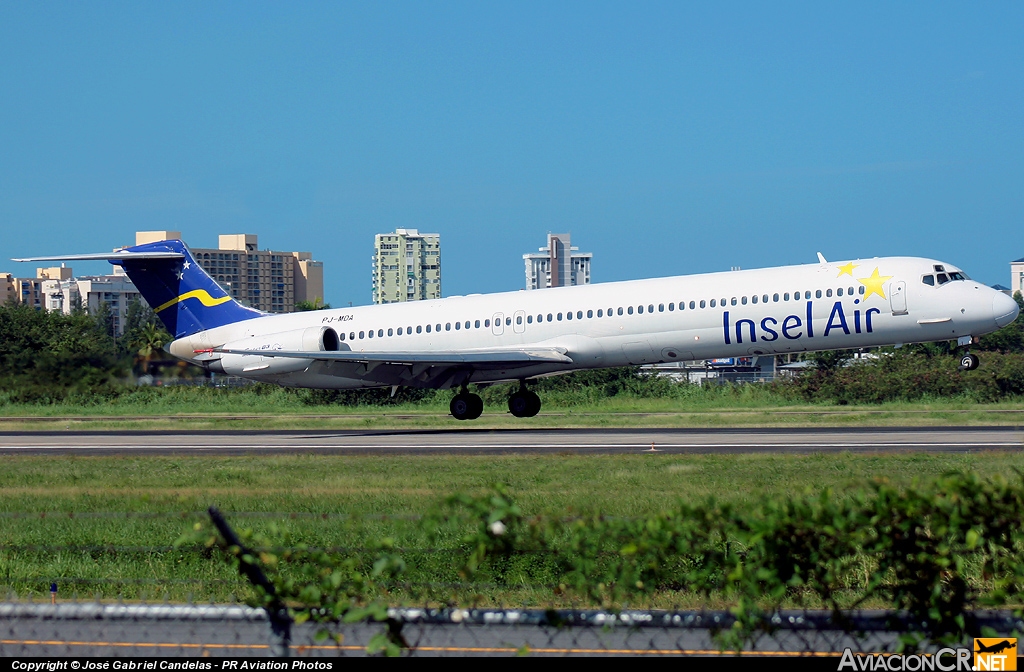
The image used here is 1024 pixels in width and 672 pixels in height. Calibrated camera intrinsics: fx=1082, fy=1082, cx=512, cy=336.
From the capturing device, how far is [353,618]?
16.4 feet

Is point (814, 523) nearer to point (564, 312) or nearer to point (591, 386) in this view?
point (564, 312)

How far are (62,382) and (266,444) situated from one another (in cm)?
1281

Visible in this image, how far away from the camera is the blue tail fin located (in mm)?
37500

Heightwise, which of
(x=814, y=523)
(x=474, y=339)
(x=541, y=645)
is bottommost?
(x=541, y=645)

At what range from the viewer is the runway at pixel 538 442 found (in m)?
22.4

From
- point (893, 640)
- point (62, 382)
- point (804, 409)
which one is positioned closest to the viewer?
point (893, 640)

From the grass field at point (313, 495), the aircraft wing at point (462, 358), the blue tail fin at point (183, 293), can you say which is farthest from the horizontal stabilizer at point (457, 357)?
the grass field at point (313, 495)

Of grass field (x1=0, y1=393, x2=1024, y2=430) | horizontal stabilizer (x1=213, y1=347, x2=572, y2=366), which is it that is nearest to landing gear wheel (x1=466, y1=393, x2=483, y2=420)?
grass field (x1=0, y1=393, x2=1024, y2=430)

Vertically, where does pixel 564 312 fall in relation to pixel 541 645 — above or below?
above

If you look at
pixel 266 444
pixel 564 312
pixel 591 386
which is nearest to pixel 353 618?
pixel 266 444

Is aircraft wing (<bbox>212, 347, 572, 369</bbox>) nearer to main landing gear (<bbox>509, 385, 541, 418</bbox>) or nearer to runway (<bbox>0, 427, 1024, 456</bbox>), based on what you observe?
runway (<bbox>0, 427, 1024, 456</bbox>)

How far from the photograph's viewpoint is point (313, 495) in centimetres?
1547

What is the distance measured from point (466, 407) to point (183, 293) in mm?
11360

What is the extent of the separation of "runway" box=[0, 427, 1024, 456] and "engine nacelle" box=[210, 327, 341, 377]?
2975 millimetres
